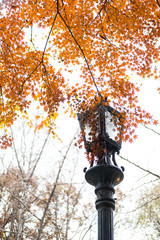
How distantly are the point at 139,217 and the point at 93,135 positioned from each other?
687 inches

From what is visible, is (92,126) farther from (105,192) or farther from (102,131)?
(105,192)

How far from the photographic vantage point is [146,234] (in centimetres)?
1831

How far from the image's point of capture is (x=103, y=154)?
333 cm

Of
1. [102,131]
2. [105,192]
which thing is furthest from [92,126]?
[105,192]

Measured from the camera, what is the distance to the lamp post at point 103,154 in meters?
2.93

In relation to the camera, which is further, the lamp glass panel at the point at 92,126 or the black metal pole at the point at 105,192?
the lamp glass panel at the point at 92,126

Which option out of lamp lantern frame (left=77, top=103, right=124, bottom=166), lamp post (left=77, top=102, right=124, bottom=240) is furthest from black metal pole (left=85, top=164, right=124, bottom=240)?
lamp lantern frame (left=77, top=103, right=124, bottom=166)

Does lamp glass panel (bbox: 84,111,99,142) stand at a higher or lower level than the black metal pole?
higher

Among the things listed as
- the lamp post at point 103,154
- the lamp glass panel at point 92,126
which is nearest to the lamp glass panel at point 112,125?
the lamp post at point 103,154

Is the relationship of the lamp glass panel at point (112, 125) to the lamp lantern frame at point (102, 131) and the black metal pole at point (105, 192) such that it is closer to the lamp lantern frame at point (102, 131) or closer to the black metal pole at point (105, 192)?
the lamp lantern frame at point (102, 131)

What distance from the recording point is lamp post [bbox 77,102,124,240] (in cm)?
293

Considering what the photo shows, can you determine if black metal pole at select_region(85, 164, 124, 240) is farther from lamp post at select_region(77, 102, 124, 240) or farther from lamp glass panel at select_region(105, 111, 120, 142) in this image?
lamp glass panel at select_region(105, 111, 120, 142)

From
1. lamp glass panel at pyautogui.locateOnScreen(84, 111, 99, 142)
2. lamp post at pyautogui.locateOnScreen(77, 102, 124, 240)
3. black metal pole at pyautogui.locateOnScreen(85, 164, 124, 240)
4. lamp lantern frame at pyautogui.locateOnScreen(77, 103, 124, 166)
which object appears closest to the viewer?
black metal pole at pyautogui.locateOnScreen(85, 164, 124, 240)

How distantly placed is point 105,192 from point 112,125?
3.55 ft
